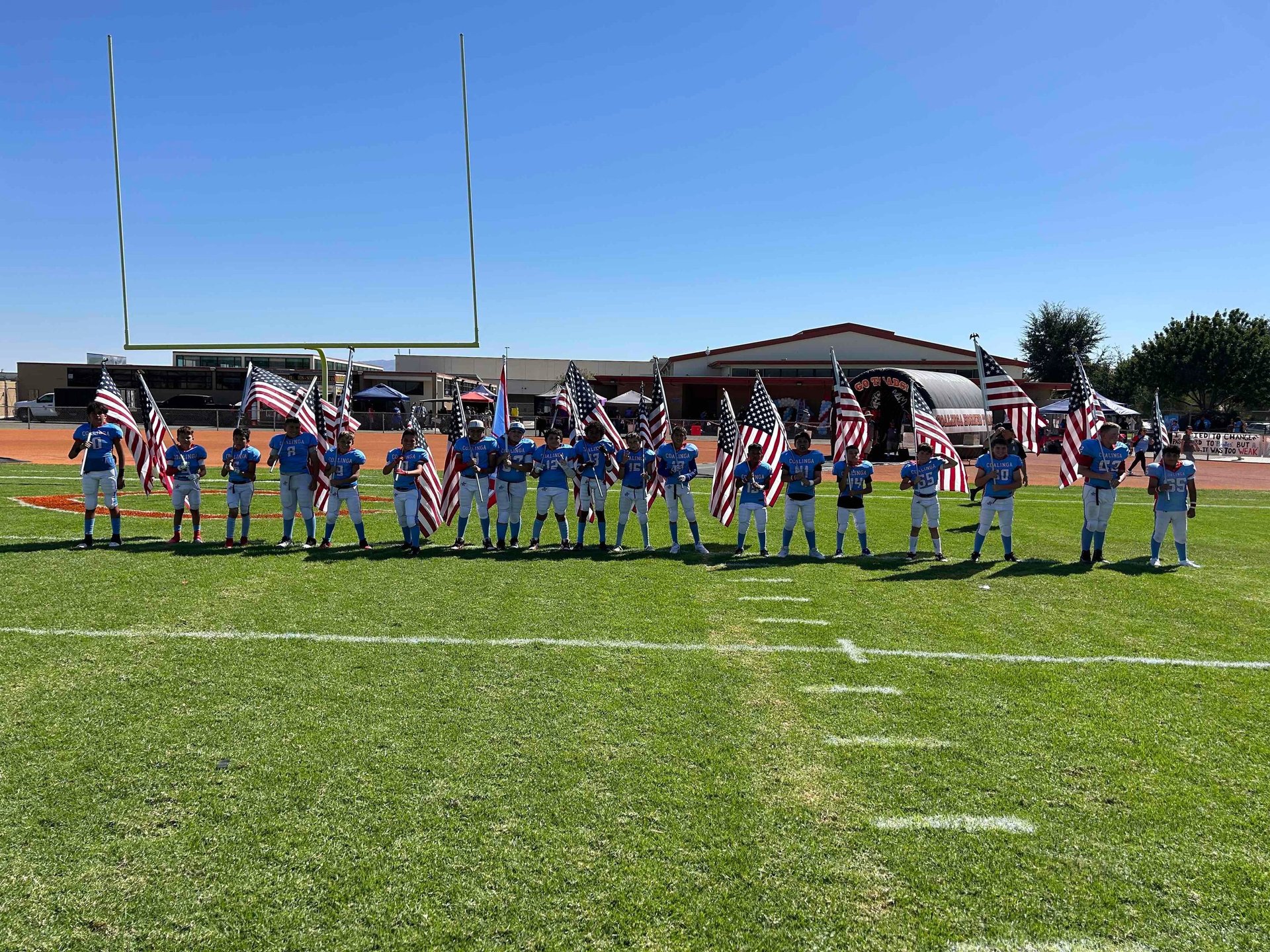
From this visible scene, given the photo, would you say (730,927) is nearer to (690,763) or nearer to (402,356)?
(690,763)

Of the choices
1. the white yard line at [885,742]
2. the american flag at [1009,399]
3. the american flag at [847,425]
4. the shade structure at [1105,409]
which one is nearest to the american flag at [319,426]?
the american flag at [847,425]

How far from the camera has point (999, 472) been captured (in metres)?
12.2

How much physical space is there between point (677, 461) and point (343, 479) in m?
5.02

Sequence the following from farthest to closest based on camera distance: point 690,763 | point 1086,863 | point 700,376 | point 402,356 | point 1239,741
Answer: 1. point 402,356
2. point 700,376
3. point 1239,741
4. point 690,763
5. point 1086,863

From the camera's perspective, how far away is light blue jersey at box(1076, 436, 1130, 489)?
12.1 meters

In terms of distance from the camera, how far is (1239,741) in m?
5.91

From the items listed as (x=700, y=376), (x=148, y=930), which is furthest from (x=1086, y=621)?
(x=700, y=376)

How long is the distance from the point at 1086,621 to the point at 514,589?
21.3 ft

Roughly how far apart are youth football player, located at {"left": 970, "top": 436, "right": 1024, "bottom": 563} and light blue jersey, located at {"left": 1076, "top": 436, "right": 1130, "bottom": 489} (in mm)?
920

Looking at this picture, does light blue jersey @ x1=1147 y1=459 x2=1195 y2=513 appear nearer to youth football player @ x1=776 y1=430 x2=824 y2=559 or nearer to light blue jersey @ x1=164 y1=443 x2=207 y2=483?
youth football player @ x1=776 y1=430 x2=824 y2=559

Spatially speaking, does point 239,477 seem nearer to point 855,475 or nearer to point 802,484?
point 802,484

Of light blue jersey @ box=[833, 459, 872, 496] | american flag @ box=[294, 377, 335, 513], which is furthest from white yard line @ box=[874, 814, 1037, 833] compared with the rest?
american flag @ box=[294, 377, 335, 513]

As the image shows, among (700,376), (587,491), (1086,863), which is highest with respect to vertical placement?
(700,376)

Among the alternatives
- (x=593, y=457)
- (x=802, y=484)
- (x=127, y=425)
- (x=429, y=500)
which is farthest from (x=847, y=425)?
(x=127, y=425)
